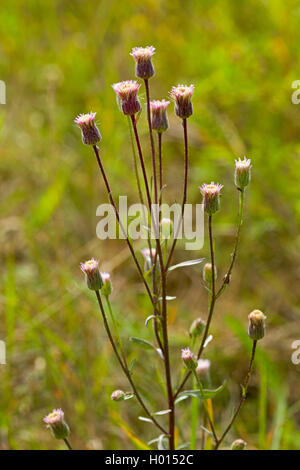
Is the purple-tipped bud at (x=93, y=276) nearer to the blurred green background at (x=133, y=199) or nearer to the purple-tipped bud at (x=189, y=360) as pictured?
the purple-tipped bud at (x=189, y=360)

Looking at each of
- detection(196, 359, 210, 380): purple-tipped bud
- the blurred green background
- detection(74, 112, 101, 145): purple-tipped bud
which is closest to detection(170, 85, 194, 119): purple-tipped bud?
detection(74, 112, 101, 145): purple-tipped bud

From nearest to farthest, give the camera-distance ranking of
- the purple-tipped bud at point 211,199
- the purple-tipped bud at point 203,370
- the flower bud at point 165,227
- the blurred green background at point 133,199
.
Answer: the purple-tipped bud at point 211,199 → the flower bud at point 165,227 → the purple-tipped bud at point 203,370 → the blurred green background at point 133,199

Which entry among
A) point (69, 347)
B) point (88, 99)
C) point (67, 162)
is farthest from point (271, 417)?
point (88, 99)

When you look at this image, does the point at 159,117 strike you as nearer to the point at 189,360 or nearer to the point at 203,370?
the point at 189,360

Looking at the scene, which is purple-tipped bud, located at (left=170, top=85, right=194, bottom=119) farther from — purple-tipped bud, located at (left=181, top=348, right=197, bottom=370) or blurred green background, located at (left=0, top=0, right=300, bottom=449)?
blurred green background, located at (left=0, top=0, right=300, bottom=449)

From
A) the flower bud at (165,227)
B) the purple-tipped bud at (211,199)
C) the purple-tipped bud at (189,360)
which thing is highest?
the purple-tipped bud at (211,199)

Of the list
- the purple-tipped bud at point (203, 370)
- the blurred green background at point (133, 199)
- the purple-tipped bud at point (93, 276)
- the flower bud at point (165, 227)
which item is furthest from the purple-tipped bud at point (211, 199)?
the blurred green background at point (133, 199)
